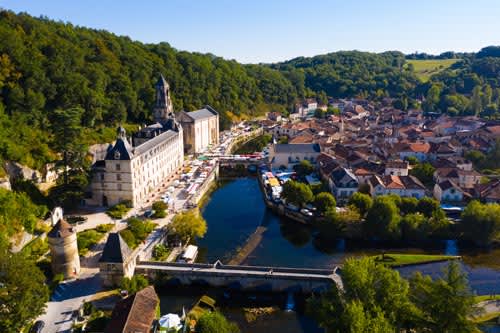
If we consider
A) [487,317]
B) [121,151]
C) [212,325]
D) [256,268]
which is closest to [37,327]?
[212,325]

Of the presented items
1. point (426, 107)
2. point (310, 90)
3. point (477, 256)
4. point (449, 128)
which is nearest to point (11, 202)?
point (477, 256)

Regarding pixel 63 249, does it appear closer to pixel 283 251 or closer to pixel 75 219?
pixel 75 219

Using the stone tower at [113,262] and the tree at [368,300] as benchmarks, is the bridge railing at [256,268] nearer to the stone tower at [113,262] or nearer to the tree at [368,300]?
the stone tower at [113,262]

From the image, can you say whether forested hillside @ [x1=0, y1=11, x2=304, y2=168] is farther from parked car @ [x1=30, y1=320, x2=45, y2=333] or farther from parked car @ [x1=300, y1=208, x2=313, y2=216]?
parked car @ [x1=300, y1=208, x2=313, y2=216]

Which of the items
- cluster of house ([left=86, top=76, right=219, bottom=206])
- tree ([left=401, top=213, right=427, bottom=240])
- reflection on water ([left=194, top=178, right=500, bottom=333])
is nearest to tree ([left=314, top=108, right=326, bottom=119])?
cluster of house ([left=86, top=76, right=219, bottom=206])

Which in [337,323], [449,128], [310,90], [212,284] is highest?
[310,90]

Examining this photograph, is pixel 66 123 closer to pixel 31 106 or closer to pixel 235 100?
pixel 31 106
